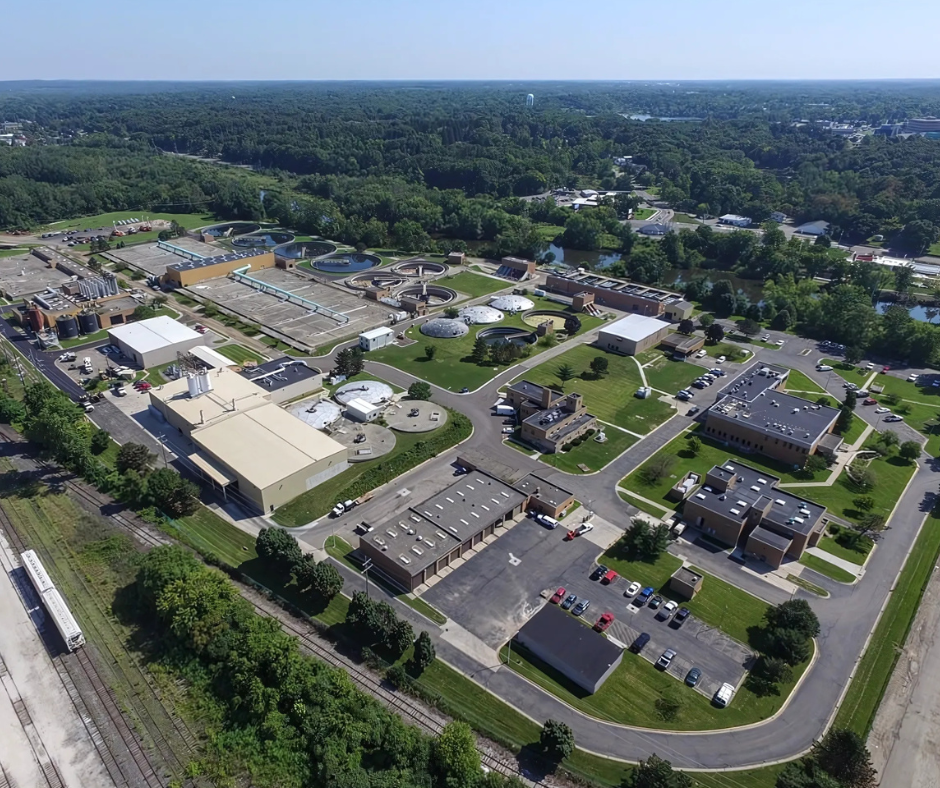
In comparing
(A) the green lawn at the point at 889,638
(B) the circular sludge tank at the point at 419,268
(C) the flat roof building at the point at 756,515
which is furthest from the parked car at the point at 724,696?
(B) the circular sludge tank at the point at 419,268

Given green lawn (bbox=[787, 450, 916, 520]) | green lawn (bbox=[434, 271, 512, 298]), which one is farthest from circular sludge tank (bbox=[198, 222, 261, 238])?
green lawn (bbox=[787, 450, 916, 520])

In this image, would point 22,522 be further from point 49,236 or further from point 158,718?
point 49,236

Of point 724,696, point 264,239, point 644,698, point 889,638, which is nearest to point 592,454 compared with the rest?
point 644,698

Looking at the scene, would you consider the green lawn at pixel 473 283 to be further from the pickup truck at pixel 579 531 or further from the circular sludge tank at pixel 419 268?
the pickup truck at pixel 579 531

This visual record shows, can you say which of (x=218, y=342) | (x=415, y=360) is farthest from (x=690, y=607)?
(x=218, y=342)

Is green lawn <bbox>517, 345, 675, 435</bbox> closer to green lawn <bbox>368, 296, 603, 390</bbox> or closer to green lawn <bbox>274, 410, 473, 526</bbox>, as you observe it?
green lawn <bbox>368, 296, 603, 390</bbox>

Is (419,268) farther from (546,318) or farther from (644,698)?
(644,698)
